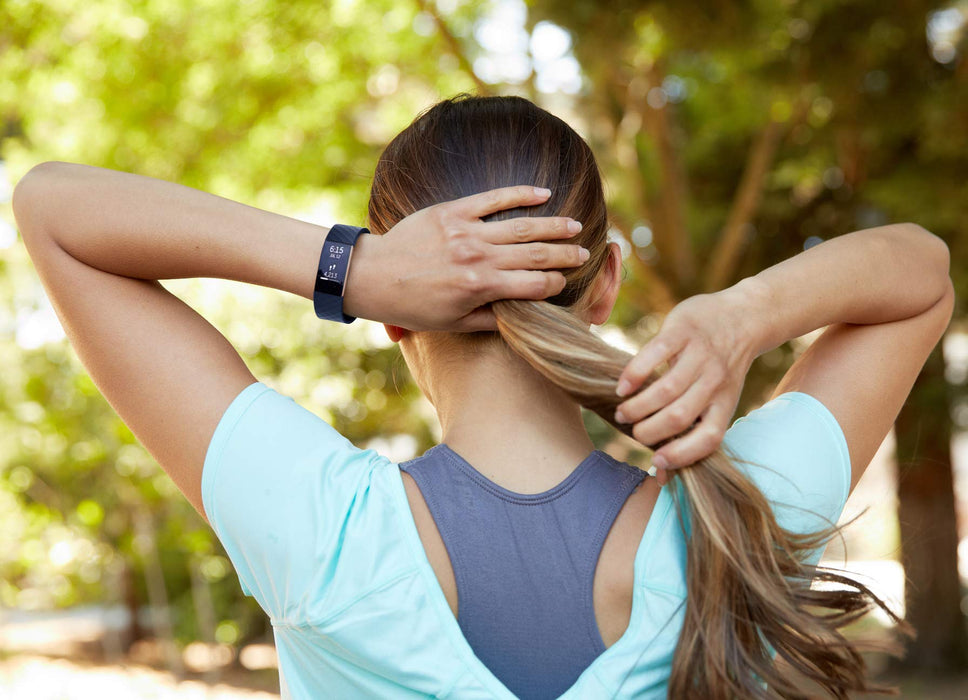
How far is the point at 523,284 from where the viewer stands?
1.06m

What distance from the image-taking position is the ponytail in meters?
1.03

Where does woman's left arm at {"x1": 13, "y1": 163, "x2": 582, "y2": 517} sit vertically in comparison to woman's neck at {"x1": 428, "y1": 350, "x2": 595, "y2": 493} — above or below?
Answer: above

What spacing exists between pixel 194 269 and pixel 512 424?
460 millimetres

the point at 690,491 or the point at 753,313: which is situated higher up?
the point at 753,313

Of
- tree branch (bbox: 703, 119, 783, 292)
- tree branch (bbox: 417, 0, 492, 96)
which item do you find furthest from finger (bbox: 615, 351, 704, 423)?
tree branch (bbox: 703, 119, 783, 292)

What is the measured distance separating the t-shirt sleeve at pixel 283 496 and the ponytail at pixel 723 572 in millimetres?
282

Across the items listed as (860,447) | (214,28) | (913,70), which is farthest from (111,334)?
(214,28)

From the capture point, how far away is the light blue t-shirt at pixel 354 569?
1.04 meters

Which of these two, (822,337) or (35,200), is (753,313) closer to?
(822,337)

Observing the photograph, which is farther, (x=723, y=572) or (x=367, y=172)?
(x=367, y=172)

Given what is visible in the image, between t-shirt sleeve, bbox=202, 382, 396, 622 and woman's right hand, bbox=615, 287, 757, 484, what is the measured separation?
0.35 m

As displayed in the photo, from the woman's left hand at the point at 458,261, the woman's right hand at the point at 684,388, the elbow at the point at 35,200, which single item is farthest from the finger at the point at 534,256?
the elbow at the point at 35,200

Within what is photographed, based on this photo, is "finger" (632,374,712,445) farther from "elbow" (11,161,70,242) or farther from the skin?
"elbow" (11,161,70,242)

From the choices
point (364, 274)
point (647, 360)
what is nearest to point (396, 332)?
point (364, 274)
